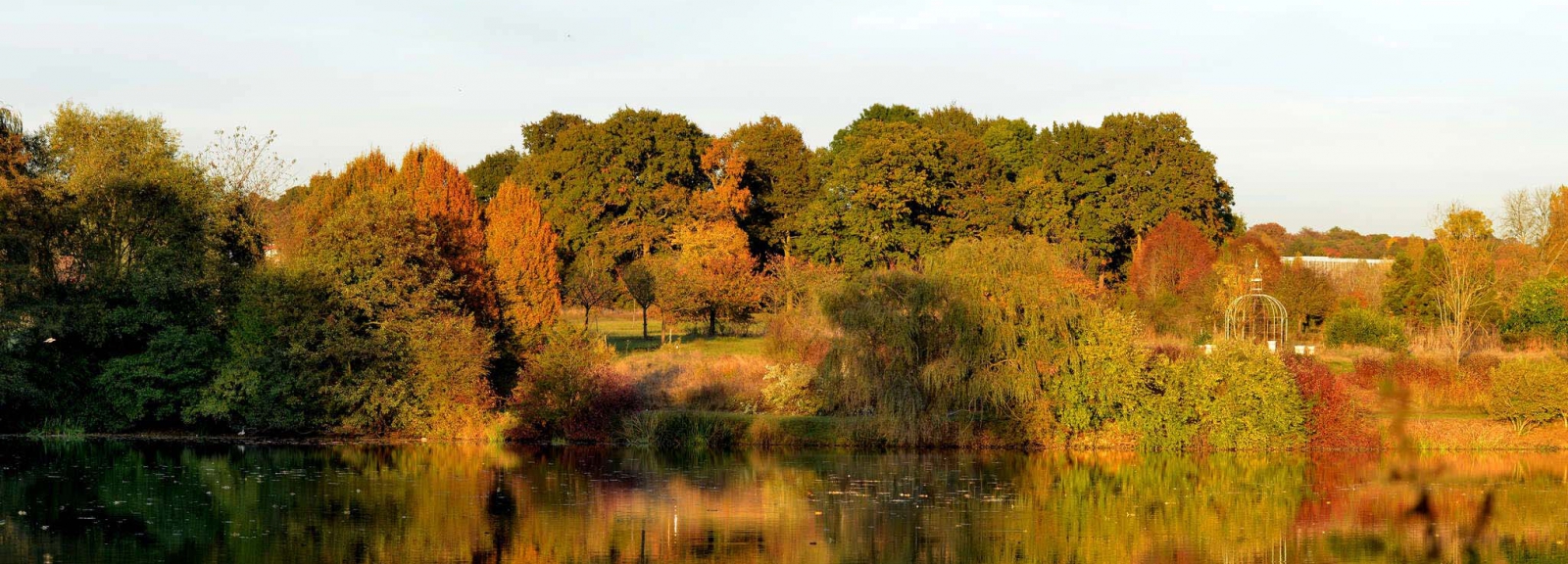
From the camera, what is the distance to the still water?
17703 millimetres

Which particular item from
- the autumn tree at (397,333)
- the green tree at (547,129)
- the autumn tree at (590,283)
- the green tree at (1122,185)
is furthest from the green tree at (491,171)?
the autumn tree at (397,333)

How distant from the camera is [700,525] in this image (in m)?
19.7

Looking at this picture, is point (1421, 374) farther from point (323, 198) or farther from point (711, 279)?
point (323, 198)

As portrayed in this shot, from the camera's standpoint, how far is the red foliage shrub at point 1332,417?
3209cm

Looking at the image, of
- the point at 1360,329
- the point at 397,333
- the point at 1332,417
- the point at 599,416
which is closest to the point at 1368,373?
the point at 1332,417

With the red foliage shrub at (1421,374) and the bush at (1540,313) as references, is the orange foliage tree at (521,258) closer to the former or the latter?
the red foliage shrub at (1421,374)

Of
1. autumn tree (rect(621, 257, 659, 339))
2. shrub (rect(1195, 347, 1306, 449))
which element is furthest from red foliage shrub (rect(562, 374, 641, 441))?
autumn tree (rect(621, 257, 659, 339))

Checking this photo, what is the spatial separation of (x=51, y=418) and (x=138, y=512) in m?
16.4

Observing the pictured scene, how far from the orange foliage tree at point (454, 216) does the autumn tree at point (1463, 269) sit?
29817 millimetres

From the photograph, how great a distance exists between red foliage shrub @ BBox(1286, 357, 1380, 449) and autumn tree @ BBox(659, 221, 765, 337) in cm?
2319

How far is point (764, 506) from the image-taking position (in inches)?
863

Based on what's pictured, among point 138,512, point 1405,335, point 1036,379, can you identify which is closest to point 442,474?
point 138,512

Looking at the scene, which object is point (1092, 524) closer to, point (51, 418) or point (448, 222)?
point (448, 222)

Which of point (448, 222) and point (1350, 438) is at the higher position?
point (448, 222)
